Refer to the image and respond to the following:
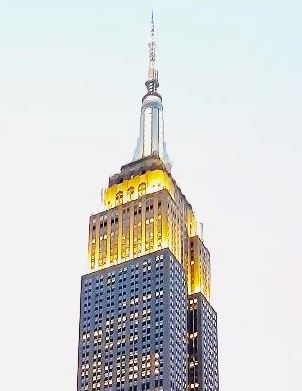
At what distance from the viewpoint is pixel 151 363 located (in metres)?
196

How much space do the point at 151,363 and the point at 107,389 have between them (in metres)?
12.7

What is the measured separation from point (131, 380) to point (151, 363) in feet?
20.5

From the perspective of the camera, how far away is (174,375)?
646 feet

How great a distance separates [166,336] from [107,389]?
18.3m

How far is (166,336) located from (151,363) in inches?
288

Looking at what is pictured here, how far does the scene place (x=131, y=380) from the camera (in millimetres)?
197125

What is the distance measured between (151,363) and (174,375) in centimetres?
606

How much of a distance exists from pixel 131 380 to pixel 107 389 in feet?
21.6

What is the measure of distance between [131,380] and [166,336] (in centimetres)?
1271

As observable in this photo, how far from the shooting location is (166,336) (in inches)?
7840

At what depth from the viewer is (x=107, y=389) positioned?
200 meters

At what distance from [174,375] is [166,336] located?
8958 millimetres

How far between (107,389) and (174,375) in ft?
52.5
